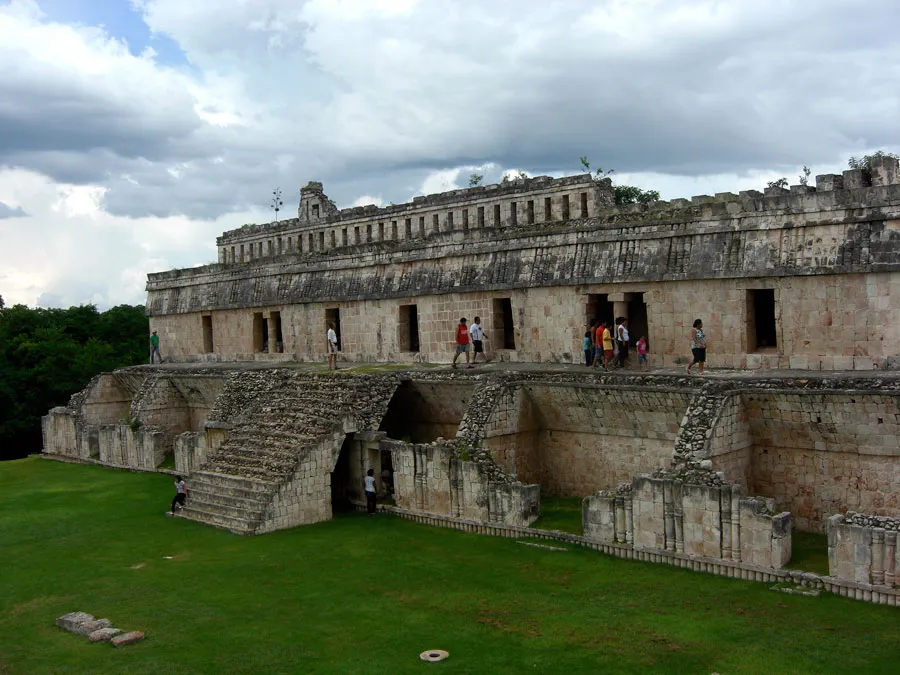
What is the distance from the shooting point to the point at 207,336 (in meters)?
30.2

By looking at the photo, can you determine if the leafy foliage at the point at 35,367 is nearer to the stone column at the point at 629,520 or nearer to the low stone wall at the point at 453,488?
the low stone wall at the point at 453,488

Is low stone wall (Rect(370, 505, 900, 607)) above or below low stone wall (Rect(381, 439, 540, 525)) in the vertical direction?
below

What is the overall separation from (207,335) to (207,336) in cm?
3

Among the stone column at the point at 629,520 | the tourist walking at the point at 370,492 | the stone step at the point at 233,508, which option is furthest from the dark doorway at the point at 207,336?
the stone column at the point at 629,520

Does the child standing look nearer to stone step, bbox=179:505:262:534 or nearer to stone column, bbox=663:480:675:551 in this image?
stone column, bbox=663:480:675:551

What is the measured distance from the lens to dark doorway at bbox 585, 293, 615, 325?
1831cm

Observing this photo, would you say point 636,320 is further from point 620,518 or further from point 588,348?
point 620,518

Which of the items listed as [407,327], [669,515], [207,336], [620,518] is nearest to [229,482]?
[407,327]

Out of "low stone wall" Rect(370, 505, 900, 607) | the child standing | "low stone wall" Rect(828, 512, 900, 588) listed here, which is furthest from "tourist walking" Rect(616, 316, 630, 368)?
"low stone wall" Rect(828, 512, 900, 588)

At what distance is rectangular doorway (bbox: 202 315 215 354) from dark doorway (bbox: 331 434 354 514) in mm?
13493

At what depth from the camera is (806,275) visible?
1483 cm

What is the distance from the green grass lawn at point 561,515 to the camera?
1444 cm

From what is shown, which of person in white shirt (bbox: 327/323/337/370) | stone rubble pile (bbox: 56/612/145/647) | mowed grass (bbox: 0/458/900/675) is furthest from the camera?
person in white shirt (bbox: 327/323/337/370)

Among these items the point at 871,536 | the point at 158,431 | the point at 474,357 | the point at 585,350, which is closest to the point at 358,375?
the point at 474,357
